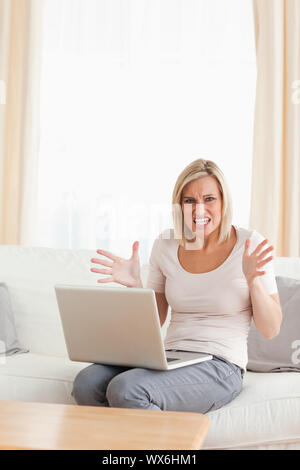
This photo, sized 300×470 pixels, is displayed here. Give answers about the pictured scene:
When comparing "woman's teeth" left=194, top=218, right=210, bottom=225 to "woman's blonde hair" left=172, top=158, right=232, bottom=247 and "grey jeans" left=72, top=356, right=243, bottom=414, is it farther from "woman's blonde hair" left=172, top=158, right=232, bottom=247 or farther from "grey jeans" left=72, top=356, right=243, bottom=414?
"grey jeans" left=72, top=356, right=243, bottom=414

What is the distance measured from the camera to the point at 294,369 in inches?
91.5

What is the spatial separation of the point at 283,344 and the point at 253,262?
21.9 inches

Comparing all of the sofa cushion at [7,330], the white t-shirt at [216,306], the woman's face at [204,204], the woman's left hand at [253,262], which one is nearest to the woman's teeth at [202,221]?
the woman's face at [204,204]

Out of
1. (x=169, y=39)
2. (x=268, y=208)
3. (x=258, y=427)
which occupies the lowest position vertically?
(x=258, y=427)

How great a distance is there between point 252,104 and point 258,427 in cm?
191

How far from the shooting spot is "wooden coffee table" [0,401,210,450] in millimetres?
1334

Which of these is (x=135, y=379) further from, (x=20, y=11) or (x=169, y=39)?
(x=20, y=11)

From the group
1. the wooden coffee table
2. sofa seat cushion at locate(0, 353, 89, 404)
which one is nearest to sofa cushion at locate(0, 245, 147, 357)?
sofa seat cushion at locate(0, 353, 89, 404)

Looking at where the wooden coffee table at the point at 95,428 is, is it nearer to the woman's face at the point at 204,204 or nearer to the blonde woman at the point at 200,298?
the blonde woman at the point at 200,298

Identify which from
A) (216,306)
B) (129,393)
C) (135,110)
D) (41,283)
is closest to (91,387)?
(129,393)

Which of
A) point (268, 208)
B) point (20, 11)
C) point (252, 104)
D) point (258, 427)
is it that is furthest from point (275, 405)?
point (20, 11)

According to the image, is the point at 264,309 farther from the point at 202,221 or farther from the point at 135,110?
the point at 135,110

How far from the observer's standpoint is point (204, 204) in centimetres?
216

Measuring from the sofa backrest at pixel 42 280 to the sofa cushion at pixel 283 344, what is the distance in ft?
0.53
